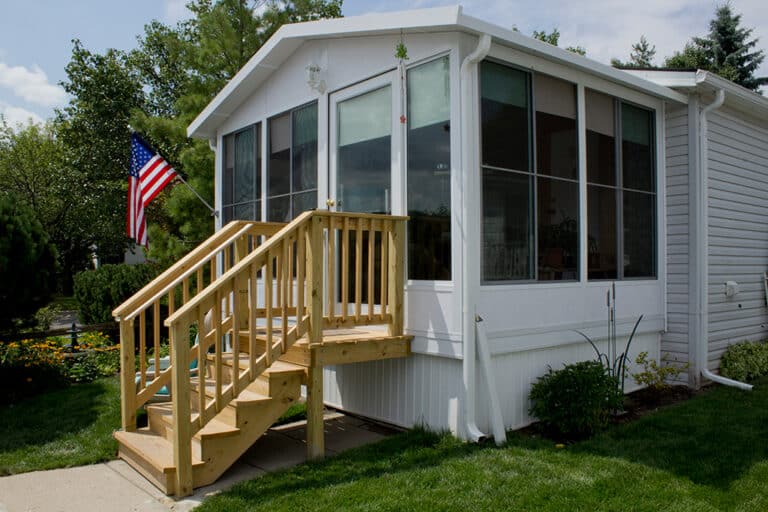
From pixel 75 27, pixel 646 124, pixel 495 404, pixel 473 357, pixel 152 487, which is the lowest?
pixel 152 487

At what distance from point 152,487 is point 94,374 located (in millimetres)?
3814

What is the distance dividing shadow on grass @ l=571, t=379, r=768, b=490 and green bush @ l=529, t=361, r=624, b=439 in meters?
0.15

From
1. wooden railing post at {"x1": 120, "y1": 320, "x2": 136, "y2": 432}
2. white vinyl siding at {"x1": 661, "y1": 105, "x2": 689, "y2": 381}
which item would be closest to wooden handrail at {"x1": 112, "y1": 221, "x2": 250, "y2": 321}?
wooden railing post at {"x1": 120, "y1": 320, "x2": 136, "y2": 432}

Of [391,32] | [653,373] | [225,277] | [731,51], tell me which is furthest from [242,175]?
[731,51]

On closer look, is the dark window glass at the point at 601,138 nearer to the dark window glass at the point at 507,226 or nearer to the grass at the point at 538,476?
the dark window glass at the point at 507,226

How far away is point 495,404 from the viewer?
4570 mm

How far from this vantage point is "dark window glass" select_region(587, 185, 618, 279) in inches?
227

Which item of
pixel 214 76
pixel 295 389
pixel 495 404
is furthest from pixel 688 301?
pixel 214 76

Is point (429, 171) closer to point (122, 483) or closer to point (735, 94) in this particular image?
point (122, 483)

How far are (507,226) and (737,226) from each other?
12.7ft

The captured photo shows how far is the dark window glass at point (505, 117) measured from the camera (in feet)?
16.0

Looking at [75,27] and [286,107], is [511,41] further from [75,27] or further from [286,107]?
[75,27]

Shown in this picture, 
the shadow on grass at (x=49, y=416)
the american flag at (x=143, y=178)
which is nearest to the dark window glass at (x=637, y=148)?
the american flag at (x=143, y=178)

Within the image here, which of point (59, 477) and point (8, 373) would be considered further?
point (8, 373)
